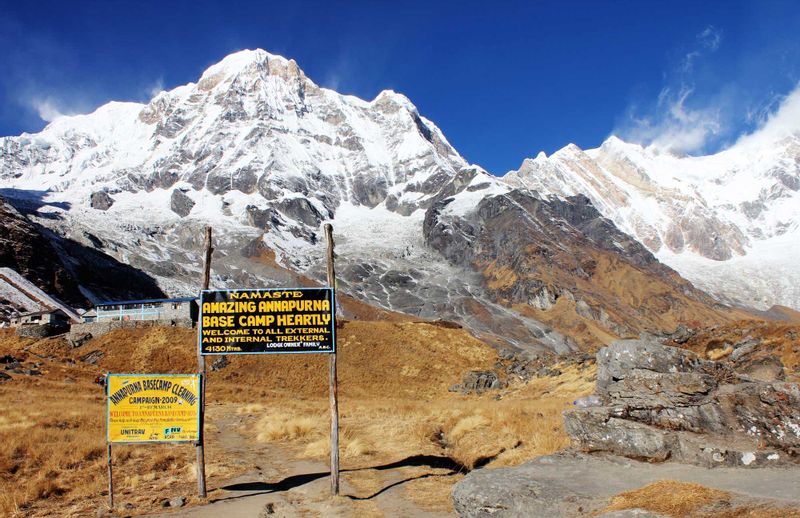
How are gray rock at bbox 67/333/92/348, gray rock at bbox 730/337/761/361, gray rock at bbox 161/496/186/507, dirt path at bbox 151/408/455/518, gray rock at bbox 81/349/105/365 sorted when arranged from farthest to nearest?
gray rock at bbox 67/333/92/348, gray rock at bbox 81/349/105/365, gray rock at bbox 730/337/761/361, gray rock at bbox 161/496/186/507, dirt path at bbox 151/408/455/518

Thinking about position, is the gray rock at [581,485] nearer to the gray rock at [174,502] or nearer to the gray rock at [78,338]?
the gray rock at [174,502]

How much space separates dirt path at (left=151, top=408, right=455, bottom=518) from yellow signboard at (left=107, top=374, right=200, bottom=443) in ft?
6.20

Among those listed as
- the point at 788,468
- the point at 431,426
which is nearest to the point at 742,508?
the point at 788,468

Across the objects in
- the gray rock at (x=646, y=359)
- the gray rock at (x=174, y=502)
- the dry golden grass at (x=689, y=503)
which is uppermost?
the gray rock at (x=646, y=359)

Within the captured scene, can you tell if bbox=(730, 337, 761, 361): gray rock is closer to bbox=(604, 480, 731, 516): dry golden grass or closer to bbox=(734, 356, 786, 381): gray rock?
bbox=(734, 356, 786, 381): gray rock

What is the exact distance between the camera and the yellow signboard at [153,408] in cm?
1245

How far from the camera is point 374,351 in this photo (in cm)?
5200

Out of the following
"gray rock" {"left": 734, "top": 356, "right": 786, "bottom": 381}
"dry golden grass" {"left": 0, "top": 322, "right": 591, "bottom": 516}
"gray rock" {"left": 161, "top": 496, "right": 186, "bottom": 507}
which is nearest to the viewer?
"gray rock" {"left": 161, "top": 496, "right": 186, "bottom": 507}

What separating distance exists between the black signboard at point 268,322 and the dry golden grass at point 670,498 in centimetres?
765

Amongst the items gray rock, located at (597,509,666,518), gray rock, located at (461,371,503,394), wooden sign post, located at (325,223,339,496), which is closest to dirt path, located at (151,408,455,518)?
wooden sign post, located at (325,223,339,496)

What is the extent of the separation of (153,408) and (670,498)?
11.2m

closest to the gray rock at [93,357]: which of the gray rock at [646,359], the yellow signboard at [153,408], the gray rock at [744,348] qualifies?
the yellow signboard at [153,408]

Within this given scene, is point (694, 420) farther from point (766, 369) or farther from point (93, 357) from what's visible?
point (93, 357)

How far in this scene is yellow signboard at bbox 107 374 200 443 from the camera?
12453 millimetres
